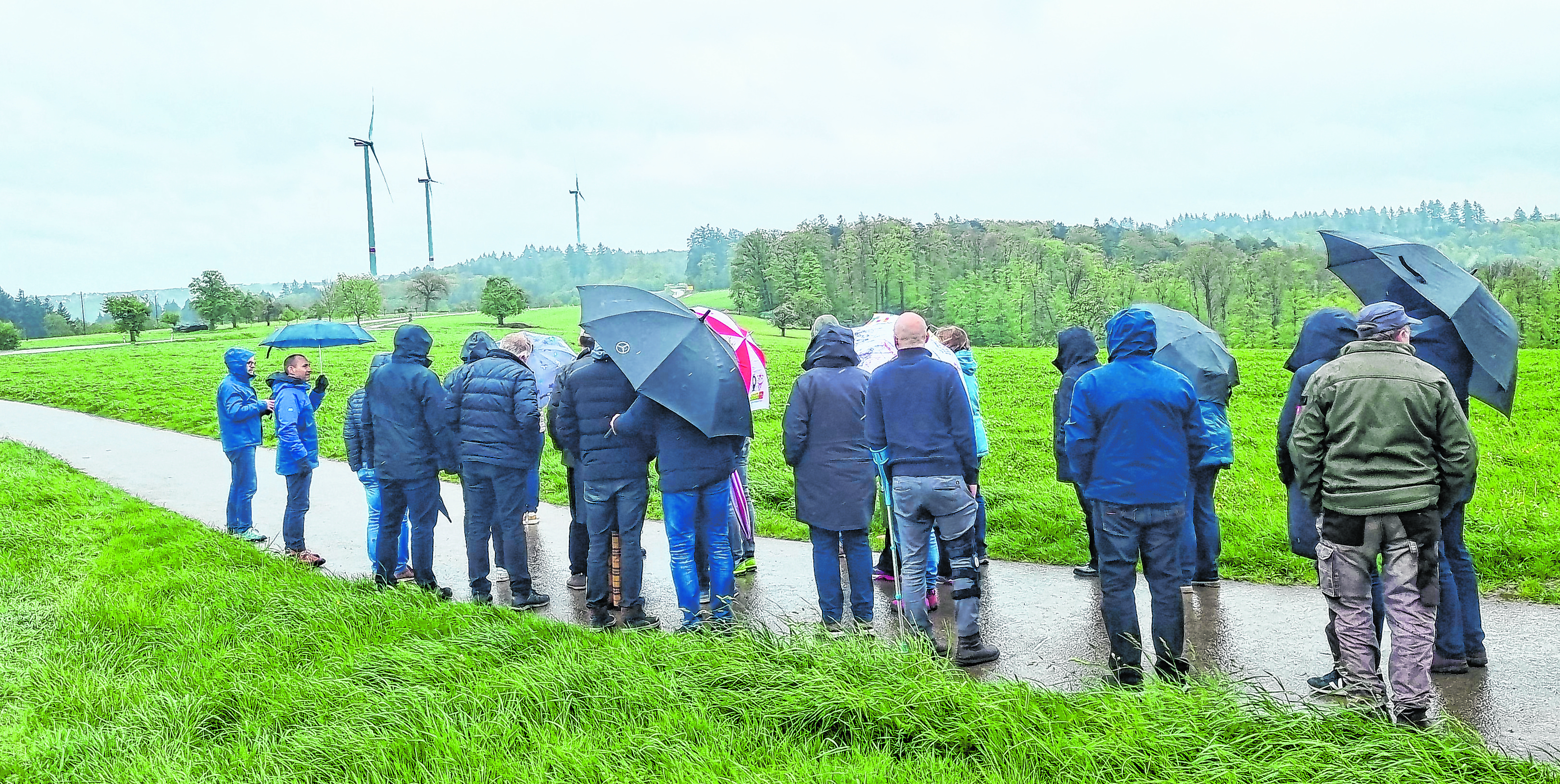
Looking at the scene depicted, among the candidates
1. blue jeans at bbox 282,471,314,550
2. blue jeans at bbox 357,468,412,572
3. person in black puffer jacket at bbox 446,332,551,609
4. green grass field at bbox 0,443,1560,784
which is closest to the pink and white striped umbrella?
person in black puffer jacket at bbox 446,332,551,609

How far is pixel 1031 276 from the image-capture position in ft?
293

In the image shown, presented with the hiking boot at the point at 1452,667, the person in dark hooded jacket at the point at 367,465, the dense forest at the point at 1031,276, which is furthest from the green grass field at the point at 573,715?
the dense forest at the point at 1031,276

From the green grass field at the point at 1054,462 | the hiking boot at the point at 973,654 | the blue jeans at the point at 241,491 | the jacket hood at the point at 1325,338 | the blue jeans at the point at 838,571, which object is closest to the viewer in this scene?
the jacket hood at the point at 1325,338

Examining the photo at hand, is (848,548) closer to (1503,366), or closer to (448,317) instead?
(1503,366)

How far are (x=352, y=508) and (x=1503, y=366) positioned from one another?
36.1ft

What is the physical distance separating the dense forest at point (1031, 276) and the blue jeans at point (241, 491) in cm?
5560

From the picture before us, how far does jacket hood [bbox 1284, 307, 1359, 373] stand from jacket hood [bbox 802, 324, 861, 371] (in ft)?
8.49

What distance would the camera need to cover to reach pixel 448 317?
292ft

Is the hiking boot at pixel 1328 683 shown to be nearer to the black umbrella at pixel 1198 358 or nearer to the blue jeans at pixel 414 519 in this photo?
the black umbrella at pixel 1198 358

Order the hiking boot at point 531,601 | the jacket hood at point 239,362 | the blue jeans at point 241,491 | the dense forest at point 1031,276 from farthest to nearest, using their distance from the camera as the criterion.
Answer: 1. the dense forest at point 1031,276
2. the blue jeans at point 241,491
3. the jacket hood at point 239,362
4. the hiking boot at point 531,601

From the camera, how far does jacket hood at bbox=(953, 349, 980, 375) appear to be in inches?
289

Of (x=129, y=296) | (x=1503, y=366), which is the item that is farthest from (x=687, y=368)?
(x=129, y=296)

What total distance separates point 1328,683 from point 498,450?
214 inches

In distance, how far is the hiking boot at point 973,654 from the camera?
19.0 ft
